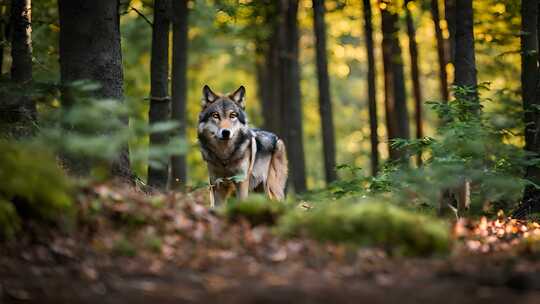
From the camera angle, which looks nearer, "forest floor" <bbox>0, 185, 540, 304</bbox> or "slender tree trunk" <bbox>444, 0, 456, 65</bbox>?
"forest floor" <bbox>0, 185, 540, 304</bbox>

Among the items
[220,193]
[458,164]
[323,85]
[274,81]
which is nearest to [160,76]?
[220,193]

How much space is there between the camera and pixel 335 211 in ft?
23.0

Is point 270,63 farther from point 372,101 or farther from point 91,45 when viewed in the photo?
point 91,45

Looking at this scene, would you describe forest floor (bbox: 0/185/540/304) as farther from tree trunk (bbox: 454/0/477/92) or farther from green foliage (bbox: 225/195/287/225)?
tree trunk (bbox: 454/0/477/92)

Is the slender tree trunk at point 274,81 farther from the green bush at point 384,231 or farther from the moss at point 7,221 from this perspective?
the moss at point 7,221

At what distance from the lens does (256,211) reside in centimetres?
760

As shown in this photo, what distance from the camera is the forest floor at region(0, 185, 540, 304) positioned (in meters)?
5.41

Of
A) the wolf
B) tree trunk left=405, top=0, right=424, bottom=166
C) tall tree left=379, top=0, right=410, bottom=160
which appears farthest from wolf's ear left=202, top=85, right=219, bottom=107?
tree trunk left=405, top=0, right=424, bottom=166

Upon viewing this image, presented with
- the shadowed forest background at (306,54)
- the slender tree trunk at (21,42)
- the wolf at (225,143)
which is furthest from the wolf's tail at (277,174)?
the slender tree trunk at (21,42)

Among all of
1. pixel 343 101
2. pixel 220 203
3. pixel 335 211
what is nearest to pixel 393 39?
pixel 220 203

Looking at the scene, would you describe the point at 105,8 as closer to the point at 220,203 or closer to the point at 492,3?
the point at 220,203

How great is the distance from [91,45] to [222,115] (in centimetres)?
255

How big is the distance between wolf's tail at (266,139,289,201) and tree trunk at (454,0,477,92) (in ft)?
12.2

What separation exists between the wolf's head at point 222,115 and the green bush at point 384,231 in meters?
4.58
